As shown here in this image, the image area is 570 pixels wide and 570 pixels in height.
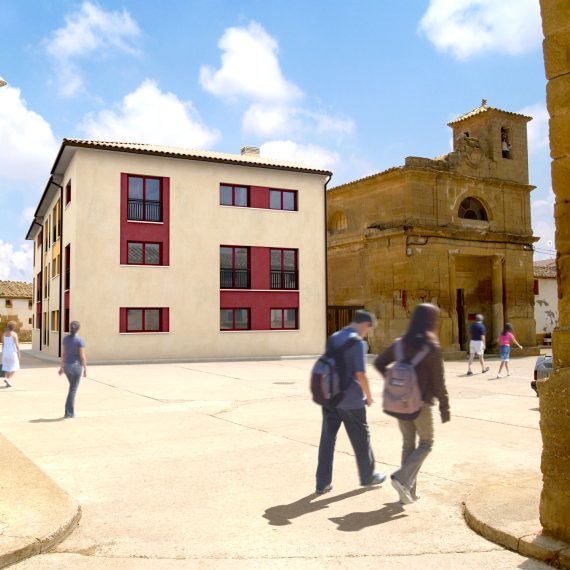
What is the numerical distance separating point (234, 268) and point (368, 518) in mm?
23955

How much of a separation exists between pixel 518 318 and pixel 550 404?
30405 mm

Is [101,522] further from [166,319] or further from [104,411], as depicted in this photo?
[166,319]

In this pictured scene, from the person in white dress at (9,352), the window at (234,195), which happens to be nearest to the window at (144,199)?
the window at (234,195)

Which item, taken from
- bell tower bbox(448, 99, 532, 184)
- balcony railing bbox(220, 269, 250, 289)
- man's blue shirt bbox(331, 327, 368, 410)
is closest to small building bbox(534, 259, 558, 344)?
bell tower bbox(448, 99, 532, 184)

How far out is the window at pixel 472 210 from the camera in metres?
32.6

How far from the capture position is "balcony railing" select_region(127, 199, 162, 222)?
27141mm

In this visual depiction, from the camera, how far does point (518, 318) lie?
33281mm

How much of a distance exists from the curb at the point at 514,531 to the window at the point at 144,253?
23.2 meters

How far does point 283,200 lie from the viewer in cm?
3033

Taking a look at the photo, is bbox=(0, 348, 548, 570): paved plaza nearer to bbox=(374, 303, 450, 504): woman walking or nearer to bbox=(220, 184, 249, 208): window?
bbox=(374, 303, 450, 504): woman walking

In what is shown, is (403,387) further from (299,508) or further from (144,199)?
(144,199)

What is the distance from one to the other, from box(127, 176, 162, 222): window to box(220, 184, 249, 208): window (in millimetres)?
2946

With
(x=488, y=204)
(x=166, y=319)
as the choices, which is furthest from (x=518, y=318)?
(x=166, y=319)

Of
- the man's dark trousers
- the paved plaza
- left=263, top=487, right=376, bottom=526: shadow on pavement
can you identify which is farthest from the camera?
the man's dark trousers
